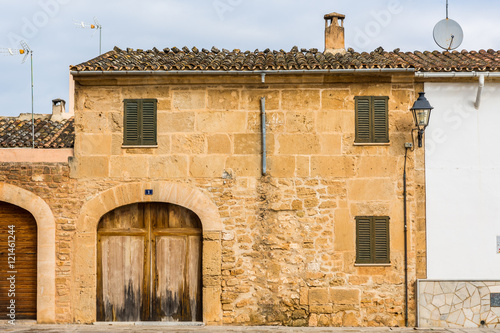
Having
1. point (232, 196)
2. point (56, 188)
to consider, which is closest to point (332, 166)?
point (232, 196)

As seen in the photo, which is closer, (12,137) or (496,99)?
(496,99)

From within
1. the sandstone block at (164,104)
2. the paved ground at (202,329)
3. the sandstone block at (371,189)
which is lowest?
the paved ground at (202,329)

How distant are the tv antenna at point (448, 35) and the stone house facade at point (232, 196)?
2.09 m

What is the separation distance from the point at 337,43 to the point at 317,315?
6.31 meters

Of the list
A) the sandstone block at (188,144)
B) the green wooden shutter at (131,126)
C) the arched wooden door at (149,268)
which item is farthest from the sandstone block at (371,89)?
the green wooden shutter at (131,126)

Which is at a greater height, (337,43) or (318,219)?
(337,43)

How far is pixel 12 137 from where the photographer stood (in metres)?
14.6

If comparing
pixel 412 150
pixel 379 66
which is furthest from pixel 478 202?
pixel 379 66

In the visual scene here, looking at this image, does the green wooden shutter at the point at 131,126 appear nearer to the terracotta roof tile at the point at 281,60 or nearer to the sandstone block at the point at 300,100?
the terracotta roof tile at the point at 281,60

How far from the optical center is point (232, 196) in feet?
42.6

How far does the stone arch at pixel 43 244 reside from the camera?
1287 cm

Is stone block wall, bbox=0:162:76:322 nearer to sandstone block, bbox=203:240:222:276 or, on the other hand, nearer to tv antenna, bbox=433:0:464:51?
sandstone block, bbox=203:240:222:276

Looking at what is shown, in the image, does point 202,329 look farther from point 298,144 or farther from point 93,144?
point 93,144

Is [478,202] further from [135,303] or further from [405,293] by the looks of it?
[135,303]
